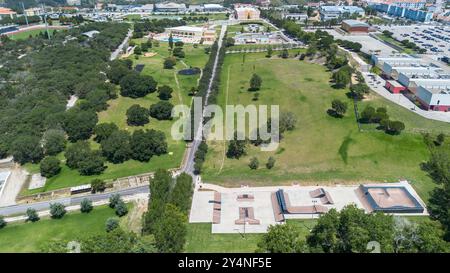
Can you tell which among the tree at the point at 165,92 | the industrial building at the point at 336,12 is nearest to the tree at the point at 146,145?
the tree at the point at 165,92

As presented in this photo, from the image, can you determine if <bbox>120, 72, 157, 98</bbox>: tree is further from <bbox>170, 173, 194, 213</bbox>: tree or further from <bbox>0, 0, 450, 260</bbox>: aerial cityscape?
<bbox>170, 173, 194, 213</bbox>: tree

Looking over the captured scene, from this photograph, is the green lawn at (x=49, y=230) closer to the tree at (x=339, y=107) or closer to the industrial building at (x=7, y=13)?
the tree at (x=339, y=107)

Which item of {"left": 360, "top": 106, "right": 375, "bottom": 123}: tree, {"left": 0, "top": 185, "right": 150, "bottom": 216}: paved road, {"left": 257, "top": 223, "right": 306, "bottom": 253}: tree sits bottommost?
{"left": 0, "top": 185, "right": 150, "bottom": 216}: paved road

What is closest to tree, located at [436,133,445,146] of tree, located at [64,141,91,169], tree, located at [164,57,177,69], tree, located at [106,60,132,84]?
tree, located at [64,141,91,169]
